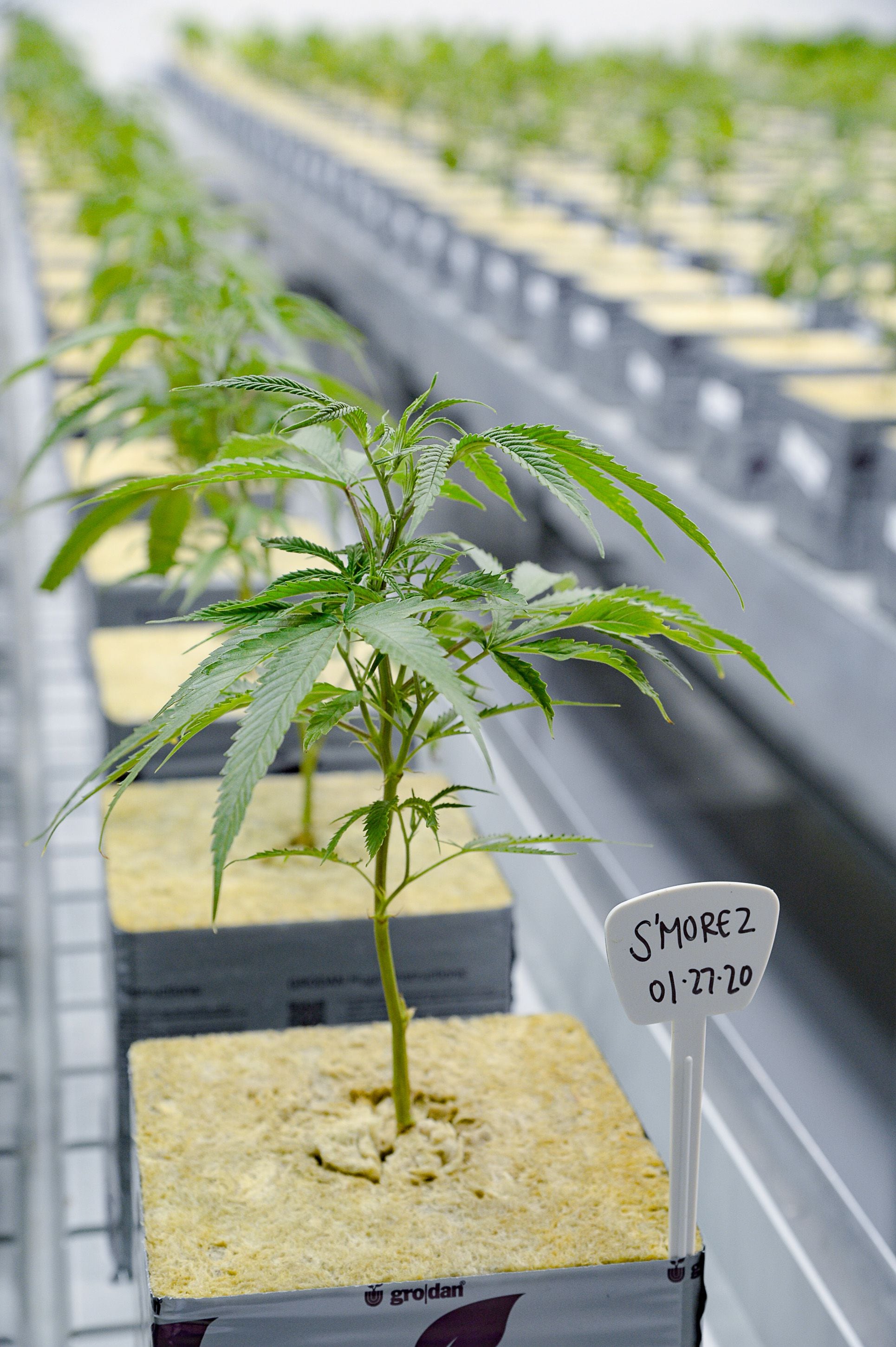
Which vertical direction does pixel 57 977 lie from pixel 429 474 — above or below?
below

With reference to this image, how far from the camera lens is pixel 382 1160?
132 centimetres

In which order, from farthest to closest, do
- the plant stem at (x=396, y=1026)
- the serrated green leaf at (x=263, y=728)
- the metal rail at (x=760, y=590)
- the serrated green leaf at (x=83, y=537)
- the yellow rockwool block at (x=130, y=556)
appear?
the metal rail at (x=760, y=590) < the yellow rockwool block at (x=130, y=556) < the serrated green leaf at (x=83, y=537) < the plant stem at (x=396, y=1026) < the serrated green leaf at (x=263, y=728)

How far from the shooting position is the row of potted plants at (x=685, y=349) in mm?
3365

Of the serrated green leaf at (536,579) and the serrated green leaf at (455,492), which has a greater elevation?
the serrated green leaf at (455,492)

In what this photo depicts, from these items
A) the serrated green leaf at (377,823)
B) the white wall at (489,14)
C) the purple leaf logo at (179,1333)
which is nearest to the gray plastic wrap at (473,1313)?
the purple leaf logo at (179,1333)

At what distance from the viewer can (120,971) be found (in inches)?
62.3

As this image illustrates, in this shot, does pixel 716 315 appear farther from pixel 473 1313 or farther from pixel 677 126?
Answer: pixel 473 1313

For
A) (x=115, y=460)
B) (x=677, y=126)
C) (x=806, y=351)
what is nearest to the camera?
(x=115, y=460)

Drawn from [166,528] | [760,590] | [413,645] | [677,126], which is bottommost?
[760,590]

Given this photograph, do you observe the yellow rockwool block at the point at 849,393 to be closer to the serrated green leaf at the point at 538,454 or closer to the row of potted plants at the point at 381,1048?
the row of potted plants at the point at 381,1048

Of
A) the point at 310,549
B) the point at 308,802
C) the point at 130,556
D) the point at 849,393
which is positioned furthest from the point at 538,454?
the point at 849,393

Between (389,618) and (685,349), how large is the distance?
3.44 metres

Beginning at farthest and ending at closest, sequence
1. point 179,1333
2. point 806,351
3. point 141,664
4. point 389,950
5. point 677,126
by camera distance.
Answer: point 677,126
point 806,351
point 141,664
point 389,950
point 179,1333

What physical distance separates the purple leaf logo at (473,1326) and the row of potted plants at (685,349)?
7.36 ft
